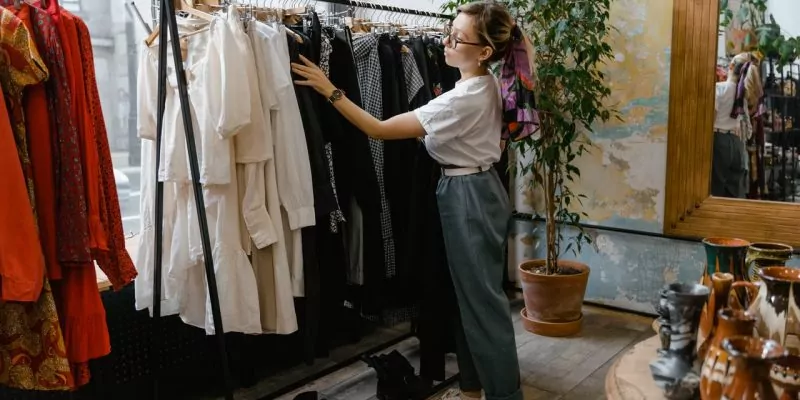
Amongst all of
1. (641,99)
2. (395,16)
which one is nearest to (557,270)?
(641,99)

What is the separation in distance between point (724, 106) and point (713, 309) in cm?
237

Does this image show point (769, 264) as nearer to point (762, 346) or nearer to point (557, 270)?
point (762, 346)

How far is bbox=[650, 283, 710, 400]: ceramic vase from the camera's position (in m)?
1.19

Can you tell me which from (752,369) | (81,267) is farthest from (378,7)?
(752,369)

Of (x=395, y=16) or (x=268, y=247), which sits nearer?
(x=268, y=247)

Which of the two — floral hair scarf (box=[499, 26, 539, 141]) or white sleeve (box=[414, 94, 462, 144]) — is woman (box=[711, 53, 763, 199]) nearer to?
floral hair scarf (box=[499, 26, 539, 141])

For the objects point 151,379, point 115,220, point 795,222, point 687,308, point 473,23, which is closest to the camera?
point 687,308

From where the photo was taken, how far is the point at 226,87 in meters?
2.06

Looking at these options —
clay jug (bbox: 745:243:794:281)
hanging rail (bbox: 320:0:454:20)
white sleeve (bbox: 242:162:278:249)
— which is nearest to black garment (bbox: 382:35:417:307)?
hanging rail (bbox: 320:0:454:20)

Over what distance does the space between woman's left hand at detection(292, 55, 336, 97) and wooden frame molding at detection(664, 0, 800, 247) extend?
6.39 ft

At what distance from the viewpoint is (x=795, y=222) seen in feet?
10.2

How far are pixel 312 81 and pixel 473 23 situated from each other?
56cm

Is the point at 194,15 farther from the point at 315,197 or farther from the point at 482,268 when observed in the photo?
the point at 482,268

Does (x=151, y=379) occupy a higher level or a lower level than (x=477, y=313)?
lower
